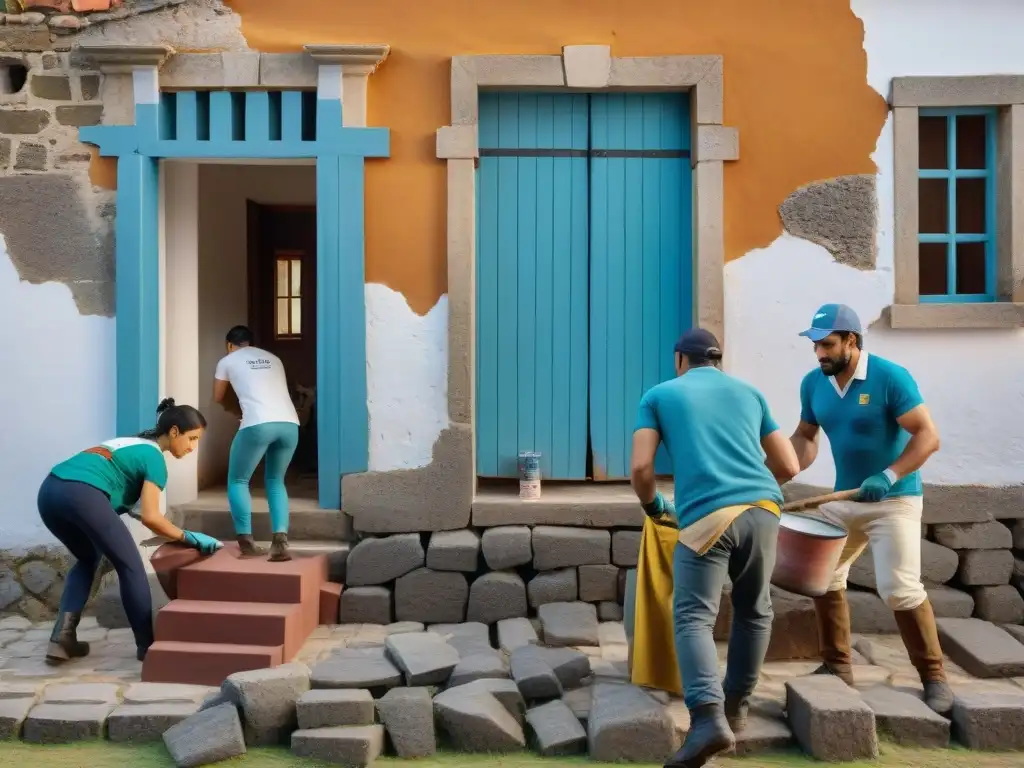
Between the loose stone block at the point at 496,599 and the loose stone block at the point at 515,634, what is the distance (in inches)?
3.6

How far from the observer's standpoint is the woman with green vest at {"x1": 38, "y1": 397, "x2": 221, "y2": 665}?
16.3ft

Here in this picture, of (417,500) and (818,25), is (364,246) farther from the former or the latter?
(818,25)

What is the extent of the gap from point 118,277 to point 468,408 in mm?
2283

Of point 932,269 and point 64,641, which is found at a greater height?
point 932,269

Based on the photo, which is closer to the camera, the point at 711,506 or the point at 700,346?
→ the point at 711,506

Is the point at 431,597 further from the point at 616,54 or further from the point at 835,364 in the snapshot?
the point at 616,54

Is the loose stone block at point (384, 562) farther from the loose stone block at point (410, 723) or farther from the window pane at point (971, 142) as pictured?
the window pane at point (971, 142)

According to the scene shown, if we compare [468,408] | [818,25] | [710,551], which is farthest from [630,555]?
[818,25]

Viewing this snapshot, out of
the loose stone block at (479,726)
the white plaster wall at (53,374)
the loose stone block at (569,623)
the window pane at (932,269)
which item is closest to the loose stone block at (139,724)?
the loose stone block at (479,726)

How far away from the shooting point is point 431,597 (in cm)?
588

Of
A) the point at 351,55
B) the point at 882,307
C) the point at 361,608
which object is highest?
the point at 351,55

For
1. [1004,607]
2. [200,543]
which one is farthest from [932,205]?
[200,543]

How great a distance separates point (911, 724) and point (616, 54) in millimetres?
4122

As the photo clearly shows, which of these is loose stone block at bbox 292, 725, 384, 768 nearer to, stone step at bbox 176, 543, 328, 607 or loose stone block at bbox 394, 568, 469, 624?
stone step at bbox 176, 543, 328, 607
